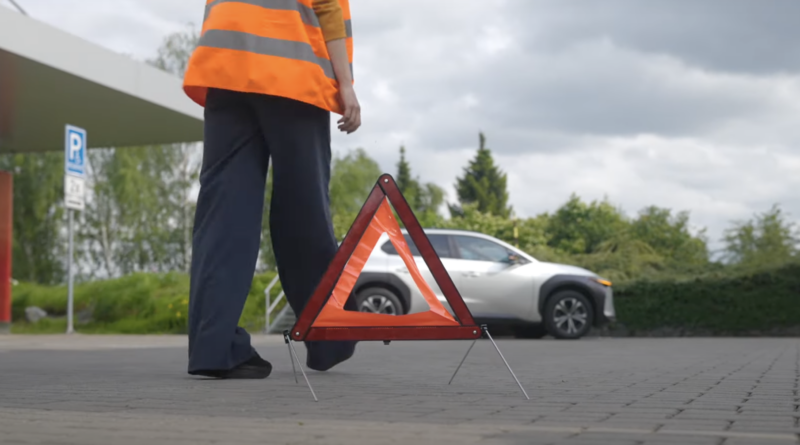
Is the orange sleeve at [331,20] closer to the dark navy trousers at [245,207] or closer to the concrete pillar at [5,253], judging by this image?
the dark navy trousers at [245,207]

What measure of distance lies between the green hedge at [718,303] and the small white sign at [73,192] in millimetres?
9975

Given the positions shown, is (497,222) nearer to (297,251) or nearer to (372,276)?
(372,276)

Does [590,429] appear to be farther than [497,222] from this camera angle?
No

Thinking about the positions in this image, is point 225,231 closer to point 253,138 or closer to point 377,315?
point 253,138

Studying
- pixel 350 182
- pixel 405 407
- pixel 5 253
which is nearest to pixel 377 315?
pixel 405 407

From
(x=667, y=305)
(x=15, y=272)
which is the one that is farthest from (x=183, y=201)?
(x=667, y=305)

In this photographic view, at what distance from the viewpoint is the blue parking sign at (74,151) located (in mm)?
16859

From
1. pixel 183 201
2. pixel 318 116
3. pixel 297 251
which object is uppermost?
pixel 183 201

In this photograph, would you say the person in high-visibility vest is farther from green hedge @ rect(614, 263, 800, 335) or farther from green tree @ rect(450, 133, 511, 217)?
green tree @ rect(450, 133, 511, 217)

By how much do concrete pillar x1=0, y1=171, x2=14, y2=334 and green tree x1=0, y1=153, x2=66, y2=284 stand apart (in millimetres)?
20249

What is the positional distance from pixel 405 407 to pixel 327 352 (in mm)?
1545

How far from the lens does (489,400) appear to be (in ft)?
14.2

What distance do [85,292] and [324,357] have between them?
16.8 meters

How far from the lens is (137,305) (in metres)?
20.1
